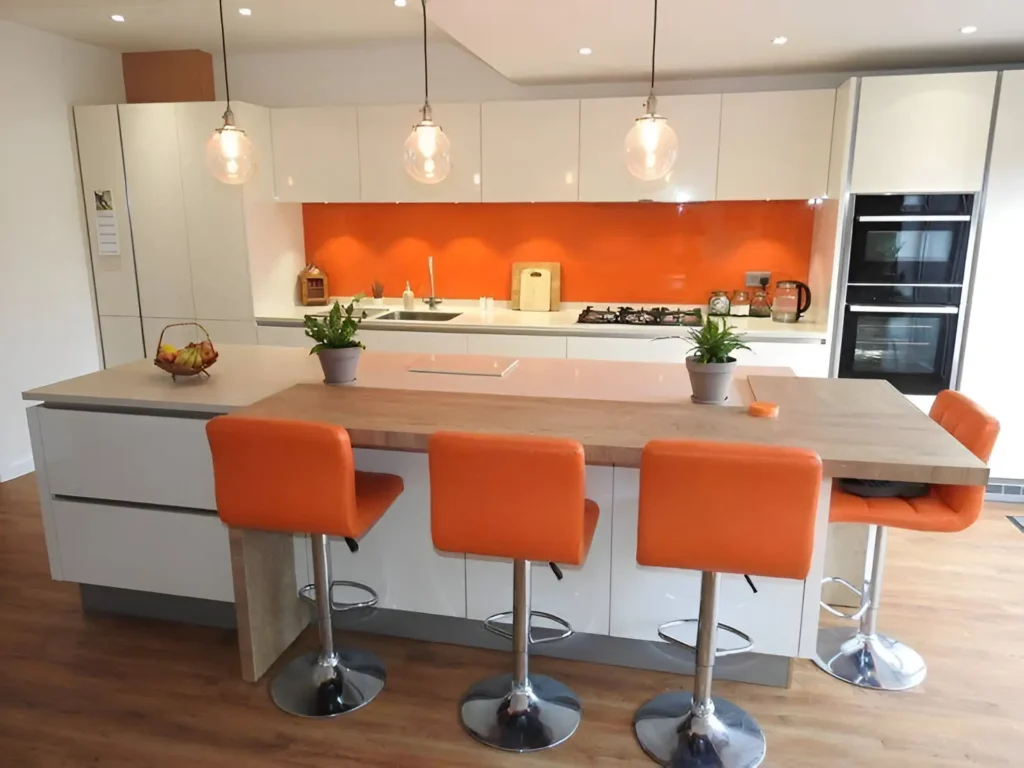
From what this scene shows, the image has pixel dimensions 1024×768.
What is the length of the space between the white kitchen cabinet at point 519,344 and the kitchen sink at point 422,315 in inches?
19.8

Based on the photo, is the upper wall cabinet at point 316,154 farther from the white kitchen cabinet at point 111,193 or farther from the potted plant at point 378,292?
the white kitchen cabinet at point 111,193

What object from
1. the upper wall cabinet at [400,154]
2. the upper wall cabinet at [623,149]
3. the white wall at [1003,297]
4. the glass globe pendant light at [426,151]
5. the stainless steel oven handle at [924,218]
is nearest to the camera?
the glass globe pendant light at [426,151]

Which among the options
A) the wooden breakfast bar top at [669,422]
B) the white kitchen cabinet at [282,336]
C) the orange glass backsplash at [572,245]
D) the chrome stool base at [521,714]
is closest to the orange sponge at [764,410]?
the wooden breakfast bar top at [669,422]

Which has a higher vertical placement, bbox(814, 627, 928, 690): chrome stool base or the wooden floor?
bbox(814, 627, 928, 690): chrome stool base

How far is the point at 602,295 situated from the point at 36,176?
11.9 feet

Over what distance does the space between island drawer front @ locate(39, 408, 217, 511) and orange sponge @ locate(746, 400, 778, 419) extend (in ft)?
6.05

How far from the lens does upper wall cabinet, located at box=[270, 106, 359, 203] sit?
182 inches

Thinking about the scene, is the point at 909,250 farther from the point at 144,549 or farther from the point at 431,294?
the point at 144,549

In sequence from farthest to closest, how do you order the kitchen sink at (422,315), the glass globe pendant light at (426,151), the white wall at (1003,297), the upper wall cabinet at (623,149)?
the kitchen sink at (422,315) < the upper wall cabinet at (623,149) < the white wall at (1003,297) < the glass globe pendant light at (426,151)

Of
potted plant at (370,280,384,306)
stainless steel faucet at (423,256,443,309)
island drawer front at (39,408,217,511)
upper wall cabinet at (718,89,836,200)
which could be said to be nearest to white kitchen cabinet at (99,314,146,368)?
potted plant at (370,280,384,306)

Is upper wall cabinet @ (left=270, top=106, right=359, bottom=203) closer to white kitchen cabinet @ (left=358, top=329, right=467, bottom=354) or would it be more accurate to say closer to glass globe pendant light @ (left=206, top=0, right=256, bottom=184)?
white kitchen cabinet @ (left=358, top=329, right=467, bottom=354)

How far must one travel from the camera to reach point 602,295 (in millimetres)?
4988

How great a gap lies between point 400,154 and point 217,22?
123cm

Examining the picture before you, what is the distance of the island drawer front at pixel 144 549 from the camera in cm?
266
